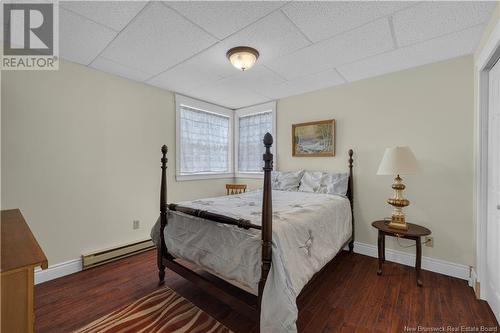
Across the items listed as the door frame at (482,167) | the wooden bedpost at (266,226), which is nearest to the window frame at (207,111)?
the wooden bedpost at (266,226)

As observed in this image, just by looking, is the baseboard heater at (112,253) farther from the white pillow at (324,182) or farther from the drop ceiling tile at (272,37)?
the drop ceiling tile at (272,37)

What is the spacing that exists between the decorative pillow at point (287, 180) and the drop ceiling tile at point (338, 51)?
1.45 metres

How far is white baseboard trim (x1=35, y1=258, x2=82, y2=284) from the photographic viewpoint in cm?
225

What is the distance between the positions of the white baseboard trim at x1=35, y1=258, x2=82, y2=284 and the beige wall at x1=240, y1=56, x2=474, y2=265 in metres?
3.49

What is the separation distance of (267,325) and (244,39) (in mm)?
2268

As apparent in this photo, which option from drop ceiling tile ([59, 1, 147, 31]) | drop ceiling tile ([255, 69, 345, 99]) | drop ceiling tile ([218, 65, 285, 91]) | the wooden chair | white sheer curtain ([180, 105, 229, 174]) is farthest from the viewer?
the wooden chair

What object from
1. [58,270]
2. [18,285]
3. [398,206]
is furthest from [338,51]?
[58,270]

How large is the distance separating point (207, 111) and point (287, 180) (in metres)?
1.97

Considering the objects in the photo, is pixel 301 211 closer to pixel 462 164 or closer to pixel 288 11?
pixel 288 11

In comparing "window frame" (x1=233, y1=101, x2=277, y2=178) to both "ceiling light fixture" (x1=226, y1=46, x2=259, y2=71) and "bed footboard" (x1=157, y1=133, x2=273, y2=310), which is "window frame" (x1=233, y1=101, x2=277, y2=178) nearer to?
"ceiling light fixture" (x1=226, y1=46, x2=259, y2=71)
